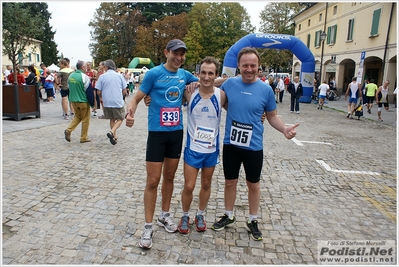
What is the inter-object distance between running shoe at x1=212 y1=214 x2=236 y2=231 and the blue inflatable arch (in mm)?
15073

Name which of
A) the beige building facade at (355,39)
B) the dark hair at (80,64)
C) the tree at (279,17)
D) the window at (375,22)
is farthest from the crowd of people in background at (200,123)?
the tree at (279,17)

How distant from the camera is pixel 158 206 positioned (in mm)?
3938

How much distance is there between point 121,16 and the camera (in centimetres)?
5184

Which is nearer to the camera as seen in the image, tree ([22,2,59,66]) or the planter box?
the planter box

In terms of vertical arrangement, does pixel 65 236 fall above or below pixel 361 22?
below

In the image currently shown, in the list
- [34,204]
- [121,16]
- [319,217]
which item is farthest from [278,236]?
[121,16]

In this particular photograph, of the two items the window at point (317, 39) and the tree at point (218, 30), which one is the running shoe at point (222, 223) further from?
the tree at point (218, 30)

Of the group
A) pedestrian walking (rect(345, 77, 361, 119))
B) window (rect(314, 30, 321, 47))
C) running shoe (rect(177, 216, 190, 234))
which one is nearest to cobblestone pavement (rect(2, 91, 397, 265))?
running shoe (rect(177, 216, 190, 234))

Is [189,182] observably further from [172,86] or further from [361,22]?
[361,22]

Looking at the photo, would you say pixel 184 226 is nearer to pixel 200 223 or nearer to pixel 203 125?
pixel 200 223

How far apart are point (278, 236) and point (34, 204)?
3077 millimetres

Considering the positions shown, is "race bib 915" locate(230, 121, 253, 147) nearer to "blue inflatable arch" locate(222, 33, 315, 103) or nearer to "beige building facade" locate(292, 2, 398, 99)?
"blue inflatable arch" locate(222, 33, 315, 103)

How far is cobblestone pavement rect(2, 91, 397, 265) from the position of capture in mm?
2896

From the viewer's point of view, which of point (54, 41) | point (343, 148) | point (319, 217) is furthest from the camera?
point (54, 41)
